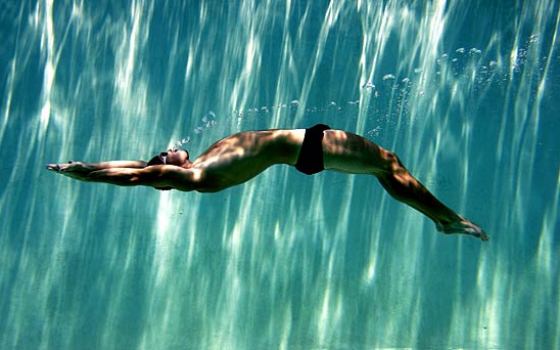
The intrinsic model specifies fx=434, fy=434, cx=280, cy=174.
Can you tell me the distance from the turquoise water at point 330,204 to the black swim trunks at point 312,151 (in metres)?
2.14

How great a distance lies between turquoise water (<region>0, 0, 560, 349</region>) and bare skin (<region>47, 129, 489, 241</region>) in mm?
1968

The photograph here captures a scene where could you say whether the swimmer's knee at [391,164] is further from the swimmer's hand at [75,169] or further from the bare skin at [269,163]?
the swimmer's hand at [75,169]

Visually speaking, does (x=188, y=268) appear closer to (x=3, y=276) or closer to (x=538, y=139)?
(x=3, y=276)

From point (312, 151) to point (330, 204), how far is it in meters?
2.24

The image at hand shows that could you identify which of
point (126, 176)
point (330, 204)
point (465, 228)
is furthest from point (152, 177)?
point (330, 204)

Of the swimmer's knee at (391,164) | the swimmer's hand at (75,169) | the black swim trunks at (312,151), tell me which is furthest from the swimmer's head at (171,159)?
the swimmer's knee at (391,164)

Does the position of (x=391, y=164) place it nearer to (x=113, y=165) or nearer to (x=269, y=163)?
(x=269, y=163)

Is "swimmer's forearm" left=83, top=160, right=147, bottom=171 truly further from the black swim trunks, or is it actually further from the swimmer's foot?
the swimmer's foot

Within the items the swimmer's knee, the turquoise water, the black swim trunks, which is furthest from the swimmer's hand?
the turquoise water

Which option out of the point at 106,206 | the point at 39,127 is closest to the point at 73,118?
the point at 39,127

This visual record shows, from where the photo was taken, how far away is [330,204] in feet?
16.4

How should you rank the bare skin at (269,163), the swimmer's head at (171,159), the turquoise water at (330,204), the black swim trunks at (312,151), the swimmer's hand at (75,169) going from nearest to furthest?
the swimmer's hand at (75,169), the bare skin at (269,163), the black swim trunks at (312,151), the swimmer's head at (171,159), the turquoise water at (330,204)

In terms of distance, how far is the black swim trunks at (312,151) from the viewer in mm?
2850

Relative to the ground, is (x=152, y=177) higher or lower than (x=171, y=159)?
lower
